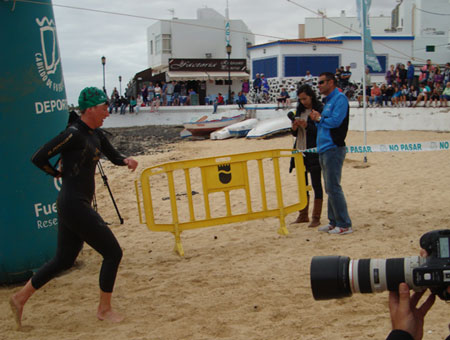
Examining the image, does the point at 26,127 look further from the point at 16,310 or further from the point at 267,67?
the point at 267,67

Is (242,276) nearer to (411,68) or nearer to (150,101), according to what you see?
(411,68)

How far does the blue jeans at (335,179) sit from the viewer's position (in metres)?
6.14

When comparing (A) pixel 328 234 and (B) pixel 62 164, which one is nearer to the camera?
(B) pixel 62 164

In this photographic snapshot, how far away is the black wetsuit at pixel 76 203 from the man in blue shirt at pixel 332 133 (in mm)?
3006

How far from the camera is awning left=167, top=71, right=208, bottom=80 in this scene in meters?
44.4

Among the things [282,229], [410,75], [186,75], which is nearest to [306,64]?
[410,75]

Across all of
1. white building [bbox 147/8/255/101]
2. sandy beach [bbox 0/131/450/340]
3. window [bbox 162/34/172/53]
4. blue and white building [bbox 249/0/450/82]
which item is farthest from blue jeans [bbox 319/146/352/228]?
window [bbox 162/34/172/53]

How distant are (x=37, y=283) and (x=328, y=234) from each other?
3.69 meters

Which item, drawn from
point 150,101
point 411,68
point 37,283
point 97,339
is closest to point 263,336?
point 97,339

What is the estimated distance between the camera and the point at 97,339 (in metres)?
3.90

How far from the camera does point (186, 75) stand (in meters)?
44.8

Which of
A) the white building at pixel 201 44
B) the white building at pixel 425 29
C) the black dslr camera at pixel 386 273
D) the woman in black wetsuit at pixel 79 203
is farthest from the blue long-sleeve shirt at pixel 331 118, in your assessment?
the white building at pixel 201 44

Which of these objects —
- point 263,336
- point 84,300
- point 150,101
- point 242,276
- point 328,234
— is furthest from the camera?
point 150,101

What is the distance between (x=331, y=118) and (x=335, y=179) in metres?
0.75
